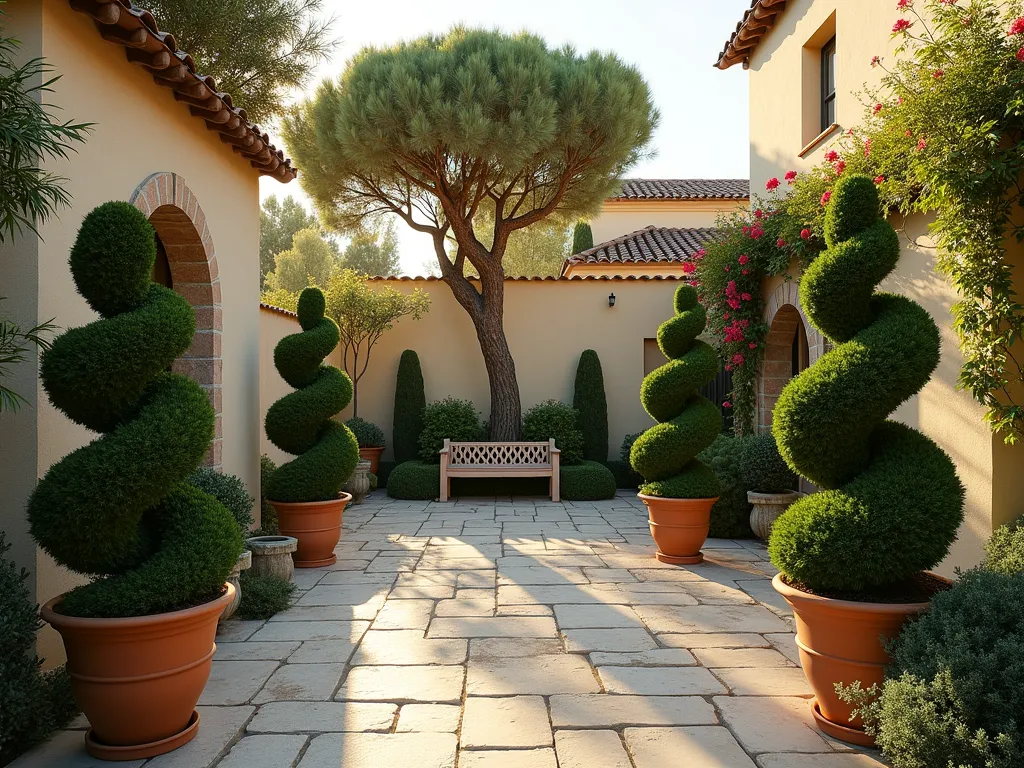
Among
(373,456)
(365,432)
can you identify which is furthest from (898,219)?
(373,456)

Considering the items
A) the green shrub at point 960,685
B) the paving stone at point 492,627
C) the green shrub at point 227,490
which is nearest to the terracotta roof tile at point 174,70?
the green shrub at point 227,490

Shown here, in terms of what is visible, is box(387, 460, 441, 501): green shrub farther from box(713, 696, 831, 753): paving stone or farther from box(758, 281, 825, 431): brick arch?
box(713, 696, 831, 753): paving stone

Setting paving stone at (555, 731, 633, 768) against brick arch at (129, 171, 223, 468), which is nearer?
paving stone at (555, 731, 633, 768)

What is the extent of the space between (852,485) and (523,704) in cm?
181

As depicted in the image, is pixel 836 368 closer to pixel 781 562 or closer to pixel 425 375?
pixel 781 562

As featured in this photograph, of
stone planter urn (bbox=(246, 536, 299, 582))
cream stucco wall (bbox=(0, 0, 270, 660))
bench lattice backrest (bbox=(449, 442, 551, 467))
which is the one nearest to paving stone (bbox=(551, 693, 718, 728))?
cream stucco wall (bbox=(0, 0, 270, 660))

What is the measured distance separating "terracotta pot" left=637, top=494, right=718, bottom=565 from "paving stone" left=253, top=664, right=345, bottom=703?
10.7 feet

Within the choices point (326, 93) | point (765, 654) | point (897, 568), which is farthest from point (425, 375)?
point (897, 568)

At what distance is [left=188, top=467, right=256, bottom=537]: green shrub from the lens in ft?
16.0

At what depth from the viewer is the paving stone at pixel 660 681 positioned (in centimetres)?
357

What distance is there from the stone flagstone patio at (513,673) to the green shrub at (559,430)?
416cm

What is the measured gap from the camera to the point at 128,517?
116 inches

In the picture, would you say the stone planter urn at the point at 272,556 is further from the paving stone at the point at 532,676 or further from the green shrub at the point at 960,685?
the green shrub at the point at 960,685

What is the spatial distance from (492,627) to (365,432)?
6.97 meters
